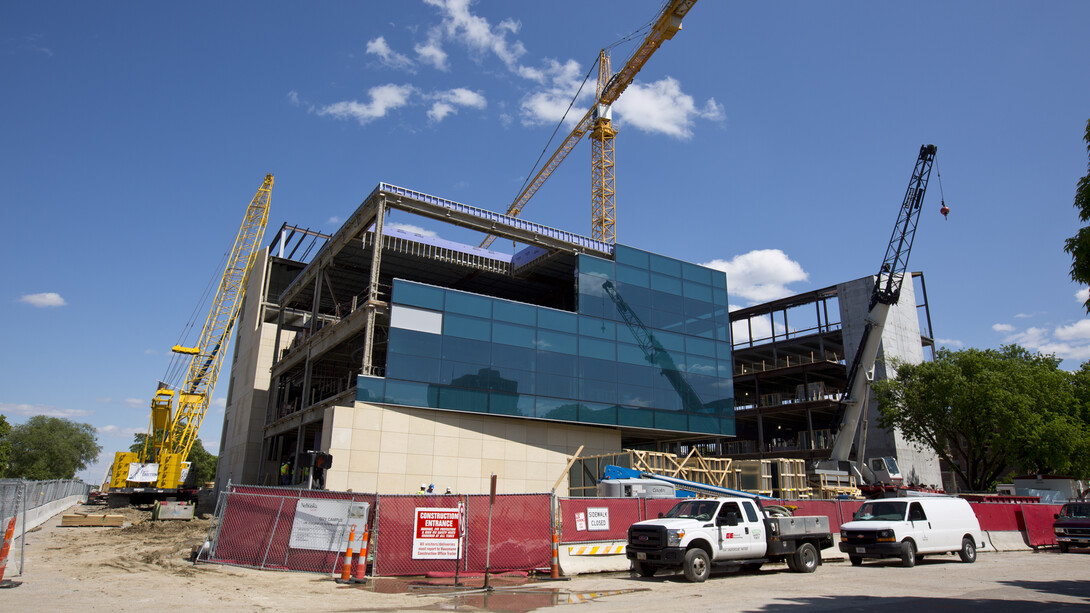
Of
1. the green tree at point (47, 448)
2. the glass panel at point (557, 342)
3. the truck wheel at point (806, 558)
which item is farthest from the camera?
the green tree at point (47, 448)

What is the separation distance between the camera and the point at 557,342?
1496 inches

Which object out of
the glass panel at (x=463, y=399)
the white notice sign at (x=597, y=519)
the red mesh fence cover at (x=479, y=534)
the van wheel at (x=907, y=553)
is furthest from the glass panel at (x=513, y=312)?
the van wheel at (x=907, y=553)

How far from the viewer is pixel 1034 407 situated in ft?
149

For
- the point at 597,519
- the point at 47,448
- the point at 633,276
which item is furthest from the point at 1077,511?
the point at 47,448

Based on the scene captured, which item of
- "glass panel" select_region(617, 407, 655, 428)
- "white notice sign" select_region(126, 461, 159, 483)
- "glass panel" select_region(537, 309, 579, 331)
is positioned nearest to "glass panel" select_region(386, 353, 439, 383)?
"glass panel" select_region(537, 309, 579, 331)

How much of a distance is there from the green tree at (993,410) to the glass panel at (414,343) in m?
35.4

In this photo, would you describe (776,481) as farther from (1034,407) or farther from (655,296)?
(1034,407)

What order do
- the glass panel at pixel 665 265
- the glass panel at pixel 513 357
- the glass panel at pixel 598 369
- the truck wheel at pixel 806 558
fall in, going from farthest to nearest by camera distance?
the glass panel at pixel 665 265, the glass panel at pixel 598 369, the glass panel at pixel 513 357, the truck wheel at pixel 806 558

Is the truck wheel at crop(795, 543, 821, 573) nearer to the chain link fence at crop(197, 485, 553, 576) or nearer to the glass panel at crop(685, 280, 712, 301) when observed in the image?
the chain link fence at crop(197, 485, 553, 576)

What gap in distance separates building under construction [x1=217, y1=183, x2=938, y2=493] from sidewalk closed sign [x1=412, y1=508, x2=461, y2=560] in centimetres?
1608

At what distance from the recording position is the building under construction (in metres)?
33.4

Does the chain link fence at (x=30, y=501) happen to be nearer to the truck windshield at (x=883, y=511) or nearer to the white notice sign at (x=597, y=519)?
the white notice sign at (x=597, y=519)

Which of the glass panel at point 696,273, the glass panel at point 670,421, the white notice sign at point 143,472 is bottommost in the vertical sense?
the white notice sign at point 143,472

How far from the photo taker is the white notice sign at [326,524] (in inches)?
634
